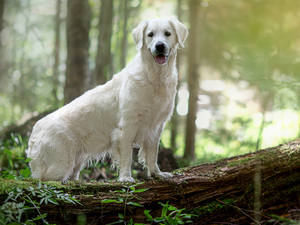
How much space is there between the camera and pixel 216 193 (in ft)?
9.01

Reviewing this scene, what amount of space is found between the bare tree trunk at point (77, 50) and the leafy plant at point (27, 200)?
4.19 m

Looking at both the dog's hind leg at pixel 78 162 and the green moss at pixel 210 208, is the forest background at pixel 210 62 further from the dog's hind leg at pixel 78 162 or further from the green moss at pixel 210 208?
the dog's hind leg at pixel 78 162

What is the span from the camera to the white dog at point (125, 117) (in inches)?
127

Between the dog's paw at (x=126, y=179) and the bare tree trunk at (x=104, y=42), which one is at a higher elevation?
the bare tree trunk at (x=104, y=42)

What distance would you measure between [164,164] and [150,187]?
259cm

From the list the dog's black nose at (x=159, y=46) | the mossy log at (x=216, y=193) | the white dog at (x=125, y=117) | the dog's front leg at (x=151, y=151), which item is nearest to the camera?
the mossy log at (x=216, y=193)

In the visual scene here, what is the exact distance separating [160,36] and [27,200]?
2444 millimetres

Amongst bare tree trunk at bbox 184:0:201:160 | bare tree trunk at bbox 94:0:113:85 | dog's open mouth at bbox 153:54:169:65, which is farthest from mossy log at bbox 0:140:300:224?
bare tree trunk at bbox 94:0:113:85

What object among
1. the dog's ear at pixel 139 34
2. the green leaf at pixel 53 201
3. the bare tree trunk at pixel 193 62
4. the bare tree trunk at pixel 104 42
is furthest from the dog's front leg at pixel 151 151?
the bare tree trunk at pixel 104 42

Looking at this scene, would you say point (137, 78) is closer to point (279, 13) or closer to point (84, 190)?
point (84, 190)

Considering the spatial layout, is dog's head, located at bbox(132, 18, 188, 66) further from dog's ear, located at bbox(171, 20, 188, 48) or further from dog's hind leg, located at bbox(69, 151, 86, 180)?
dog's hind leg, located at bbox(69, 151, 86, 180)

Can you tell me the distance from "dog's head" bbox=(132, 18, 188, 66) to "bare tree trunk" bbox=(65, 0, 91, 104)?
126 inches

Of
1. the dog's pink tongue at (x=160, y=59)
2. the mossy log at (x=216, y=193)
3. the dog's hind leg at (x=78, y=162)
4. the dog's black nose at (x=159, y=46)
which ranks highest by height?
the dog's black nose at (x=159, y=46)

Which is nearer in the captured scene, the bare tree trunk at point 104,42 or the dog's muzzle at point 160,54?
the dog's muzzle at point 160,54
